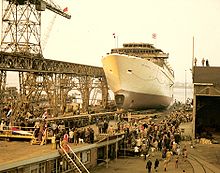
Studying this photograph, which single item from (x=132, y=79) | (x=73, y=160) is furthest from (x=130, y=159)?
(x=132, y=79)

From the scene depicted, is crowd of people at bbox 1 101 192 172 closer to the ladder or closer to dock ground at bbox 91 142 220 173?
dock ground at bbox 91 142 220 173

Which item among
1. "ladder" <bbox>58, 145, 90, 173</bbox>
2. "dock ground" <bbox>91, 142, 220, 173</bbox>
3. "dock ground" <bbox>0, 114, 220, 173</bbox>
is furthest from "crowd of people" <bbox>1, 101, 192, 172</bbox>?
"ladder" <bbox>58, 145, 90, 173</bbox>

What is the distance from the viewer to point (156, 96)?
A: 2339 inches

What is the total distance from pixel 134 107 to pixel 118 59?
842 centimetres

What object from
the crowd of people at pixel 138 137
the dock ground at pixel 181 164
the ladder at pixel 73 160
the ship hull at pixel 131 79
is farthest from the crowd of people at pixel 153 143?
the ship hull at pixel 131 79

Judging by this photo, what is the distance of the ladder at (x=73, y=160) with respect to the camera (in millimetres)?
18609

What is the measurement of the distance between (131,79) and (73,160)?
31850 millimetres

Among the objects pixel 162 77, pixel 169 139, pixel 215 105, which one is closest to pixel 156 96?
pixel 162 77

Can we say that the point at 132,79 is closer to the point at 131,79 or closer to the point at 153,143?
the point at 131,79

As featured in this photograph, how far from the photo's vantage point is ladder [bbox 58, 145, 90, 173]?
18.6 meters

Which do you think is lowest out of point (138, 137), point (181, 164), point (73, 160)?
point (181, 164)

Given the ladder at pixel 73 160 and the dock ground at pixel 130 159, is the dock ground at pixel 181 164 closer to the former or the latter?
the dock ground at pixel 130 159

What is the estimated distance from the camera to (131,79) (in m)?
50.7

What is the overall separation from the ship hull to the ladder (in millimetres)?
30892
